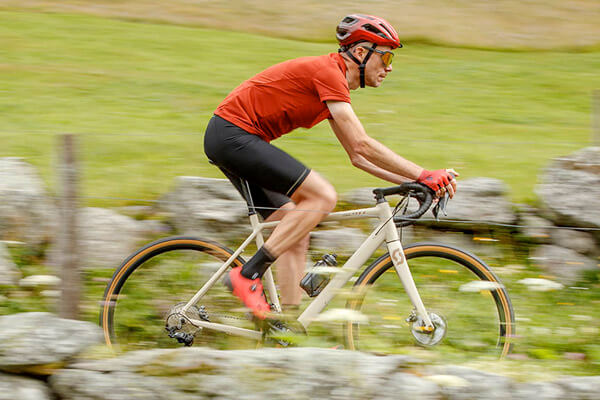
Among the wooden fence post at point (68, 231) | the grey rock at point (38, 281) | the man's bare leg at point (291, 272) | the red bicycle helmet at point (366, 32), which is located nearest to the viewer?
the wooden fence post at point (68, 231)

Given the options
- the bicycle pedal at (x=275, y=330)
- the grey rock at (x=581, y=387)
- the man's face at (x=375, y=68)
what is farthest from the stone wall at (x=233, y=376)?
the man's face at (x=375, y=68)

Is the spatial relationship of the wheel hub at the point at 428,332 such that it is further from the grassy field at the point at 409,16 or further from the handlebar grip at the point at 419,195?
the grassy field at the point at 409,16

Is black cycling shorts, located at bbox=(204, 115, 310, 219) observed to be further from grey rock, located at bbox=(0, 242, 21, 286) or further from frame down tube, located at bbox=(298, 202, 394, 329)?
grey rock, located at bbox=(0, 242, 21, 286)

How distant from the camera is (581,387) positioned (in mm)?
3428

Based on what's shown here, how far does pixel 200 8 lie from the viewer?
17.5 meters

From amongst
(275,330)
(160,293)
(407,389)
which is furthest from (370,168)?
(160,293)

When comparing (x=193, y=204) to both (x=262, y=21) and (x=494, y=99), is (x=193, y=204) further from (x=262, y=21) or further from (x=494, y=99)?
(x=262, y=21)

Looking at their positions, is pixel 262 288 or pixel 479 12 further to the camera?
pixel 479 12

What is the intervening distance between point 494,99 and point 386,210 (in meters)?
7.80

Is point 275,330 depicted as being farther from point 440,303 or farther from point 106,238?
point 106,238

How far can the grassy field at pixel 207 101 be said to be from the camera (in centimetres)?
641

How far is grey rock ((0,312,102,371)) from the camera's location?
342 centimetres

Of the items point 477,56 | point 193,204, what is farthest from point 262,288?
point 477,56

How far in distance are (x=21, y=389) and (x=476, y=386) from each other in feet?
6.59
